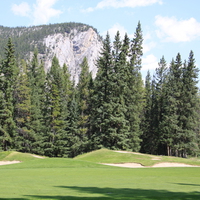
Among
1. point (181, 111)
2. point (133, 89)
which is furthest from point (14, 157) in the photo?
point (181, 111)

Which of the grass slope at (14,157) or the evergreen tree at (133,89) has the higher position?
the evergreen tree at (133,89)

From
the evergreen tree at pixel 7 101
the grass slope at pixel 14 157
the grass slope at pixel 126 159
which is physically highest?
the evergreen tree at pixel 7 101

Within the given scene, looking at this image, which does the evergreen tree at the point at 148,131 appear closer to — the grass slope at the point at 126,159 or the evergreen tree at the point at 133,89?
the evergreen tree at the point at 133,89

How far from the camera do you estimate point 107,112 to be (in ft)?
146

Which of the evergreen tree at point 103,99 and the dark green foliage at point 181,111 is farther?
the dark green foliage at point 181,111

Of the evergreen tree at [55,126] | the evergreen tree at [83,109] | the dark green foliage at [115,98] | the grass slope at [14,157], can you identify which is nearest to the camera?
the grass slope at [14,157]

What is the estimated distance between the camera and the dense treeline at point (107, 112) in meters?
44.9

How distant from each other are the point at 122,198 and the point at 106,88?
38355 millimetres

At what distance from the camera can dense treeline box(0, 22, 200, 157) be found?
4491 centimetres

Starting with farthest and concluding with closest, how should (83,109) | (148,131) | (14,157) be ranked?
1. (148,131)
2. (83,109)
3. (14,157)

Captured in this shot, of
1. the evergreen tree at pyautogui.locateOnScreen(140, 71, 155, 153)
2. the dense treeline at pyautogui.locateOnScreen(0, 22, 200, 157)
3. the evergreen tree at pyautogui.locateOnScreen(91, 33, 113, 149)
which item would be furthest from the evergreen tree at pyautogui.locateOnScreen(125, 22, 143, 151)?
the evergreen tree at pyautogui.locateOnScreen(140, 71, 155, 153)

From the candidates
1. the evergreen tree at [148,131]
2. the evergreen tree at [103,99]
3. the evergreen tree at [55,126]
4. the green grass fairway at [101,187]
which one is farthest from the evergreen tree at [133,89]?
the green grass fairway at [101,187]

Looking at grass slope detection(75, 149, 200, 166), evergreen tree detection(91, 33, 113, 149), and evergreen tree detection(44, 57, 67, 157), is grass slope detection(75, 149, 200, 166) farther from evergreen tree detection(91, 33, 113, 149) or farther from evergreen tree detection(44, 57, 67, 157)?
evergreen tree detection(44, 57, 67, 157)

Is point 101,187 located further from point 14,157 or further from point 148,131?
point 148,131
